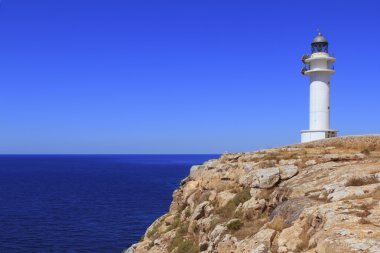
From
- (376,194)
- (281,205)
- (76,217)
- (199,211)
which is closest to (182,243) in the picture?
(199,211)

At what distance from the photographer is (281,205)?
701 inches

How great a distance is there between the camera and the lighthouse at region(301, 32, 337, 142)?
133 feet

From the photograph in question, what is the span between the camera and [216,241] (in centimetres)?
1903

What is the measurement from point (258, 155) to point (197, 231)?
8.43 meters

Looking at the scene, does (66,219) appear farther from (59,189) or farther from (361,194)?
(361,194)

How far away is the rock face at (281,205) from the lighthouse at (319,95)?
338 inches

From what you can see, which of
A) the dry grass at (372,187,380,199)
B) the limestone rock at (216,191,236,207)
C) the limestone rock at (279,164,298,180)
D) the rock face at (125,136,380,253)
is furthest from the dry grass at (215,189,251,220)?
the dry grass at (372,187,380,199)

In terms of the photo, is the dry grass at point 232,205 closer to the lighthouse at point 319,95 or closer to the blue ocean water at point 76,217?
the lighthouse at point 319,95

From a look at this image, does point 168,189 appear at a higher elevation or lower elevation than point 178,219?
lower

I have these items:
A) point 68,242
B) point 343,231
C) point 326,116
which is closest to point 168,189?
point 68,242

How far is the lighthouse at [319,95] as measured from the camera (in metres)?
40.6

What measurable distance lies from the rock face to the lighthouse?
338 inches

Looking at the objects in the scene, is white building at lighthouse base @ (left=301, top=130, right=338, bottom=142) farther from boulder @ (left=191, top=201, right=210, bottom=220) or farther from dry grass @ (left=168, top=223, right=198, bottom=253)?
dry grass @ (left=168, top=223, right=198, bottom=253)

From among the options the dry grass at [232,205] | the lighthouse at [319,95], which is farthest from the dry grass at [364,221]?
the lighthouse at [319,95]
